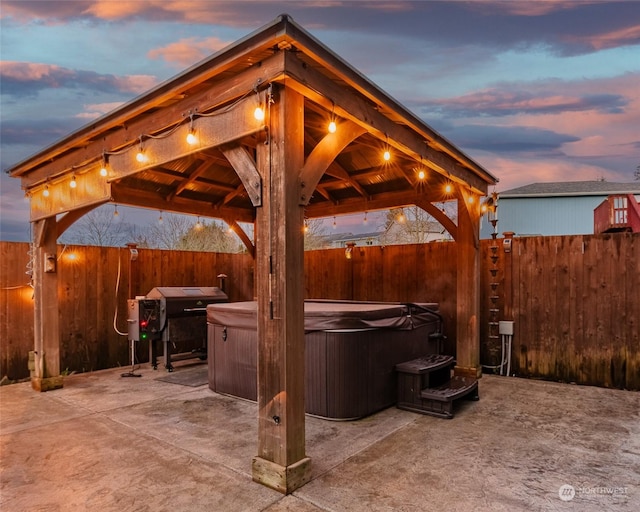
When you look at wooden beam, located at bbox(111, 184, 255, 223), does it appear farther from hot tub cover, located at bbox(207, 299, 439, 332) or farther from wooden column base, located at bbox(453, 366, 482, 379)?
wooden column base, located at bbox(453, 366, 482, 379)

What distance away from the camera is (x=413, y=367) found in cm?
396

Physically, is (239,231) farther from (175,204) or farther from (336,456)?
(336,456)

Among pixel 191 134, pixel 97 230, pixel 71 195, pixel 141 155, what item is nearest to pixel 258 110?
pixel 191 134

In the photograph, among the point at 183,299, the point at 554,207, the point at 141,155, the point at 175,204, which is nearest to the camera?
the point at 141,155

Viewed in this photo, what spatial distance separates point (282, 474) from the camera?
92.4 inches

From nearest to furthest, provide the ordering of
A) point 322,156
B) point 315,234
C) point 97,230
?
point 322,156 → point 97,230 → point 315,234

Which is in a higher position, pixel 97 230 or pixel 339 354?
pixel 97 230

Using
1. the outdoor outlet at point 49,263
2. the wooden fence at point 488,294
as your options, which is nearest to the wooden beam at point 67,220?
the outdoor outlet at point 49,263

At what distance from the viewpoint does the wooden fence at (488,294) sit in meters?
4.68

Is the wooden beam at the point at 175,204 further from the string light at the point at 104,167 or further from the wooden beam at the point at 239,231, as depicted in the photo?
the string light at the point at 104,167

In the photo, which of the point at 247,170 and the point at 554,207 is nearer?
the point at 247,170

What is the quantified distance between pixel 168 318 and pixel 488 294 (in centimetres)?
462

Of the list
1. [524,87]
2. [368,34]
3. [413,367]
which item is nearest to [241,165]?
[413,367]

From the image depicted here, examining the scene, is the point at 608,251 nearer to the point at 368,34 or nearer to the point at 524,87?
the point at 368,34
